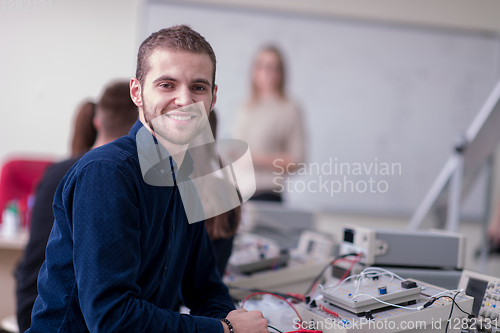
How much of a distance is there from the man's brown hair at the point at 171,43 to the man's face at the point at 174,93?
0.01 metres

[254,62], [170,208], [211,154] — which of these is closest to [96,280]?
[170,208]

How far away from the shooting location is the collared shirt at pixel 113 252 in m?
0.70

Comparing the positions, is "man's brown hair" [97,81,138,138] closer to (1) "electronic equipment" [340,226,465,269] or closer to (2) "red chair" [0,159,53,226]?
(1) "electronic equipment" [340,226,465,269]

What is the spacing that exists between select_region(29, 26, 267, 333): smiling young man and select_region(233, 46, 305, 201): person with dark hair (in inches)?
81.3

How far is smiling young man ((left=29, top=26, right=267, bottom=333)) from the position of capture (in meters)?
0.70

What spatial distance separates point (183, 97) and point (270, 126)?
2363mm

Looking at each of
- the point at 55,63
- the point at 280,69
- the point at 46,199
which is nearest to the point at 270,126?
the point at 280,69

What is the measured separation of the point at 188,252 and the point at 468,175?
136 cm

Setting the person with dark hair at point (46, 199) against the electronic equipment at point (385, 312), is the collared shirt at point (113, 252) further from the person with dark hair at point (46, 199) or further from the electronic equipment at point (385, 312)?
the person with dark hair at point (46, 199)

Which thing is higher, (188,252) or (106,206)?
(106,206)

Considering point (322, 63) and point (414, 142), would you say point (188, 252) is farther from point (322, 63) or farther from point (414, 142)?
point (414, 142)

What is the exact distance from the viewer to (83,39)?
3297 millimetres

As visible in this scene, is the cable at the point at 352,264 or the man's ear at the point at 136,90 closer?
the man's ear at the point at 136,90

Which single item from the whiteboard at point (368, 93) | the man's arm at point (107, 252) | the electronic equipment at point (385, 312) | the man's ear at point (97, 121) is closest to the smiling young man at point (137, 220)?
the man's arm at point (107, 252)
